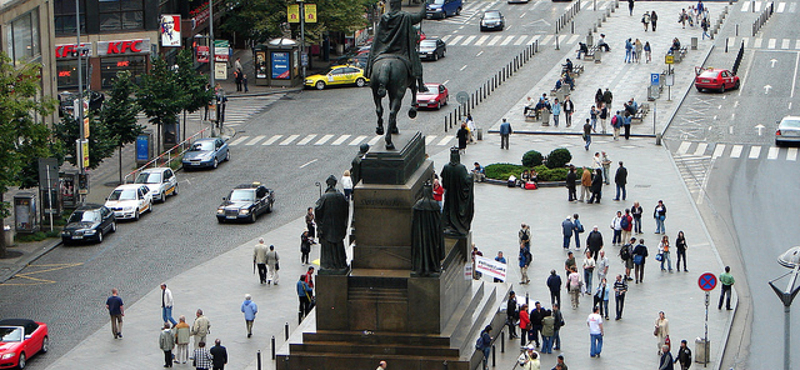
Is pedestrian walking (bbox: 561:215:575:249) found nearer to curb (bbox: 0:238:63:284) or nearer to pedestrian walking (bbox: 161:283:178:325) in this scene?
pedestrian walking (bbox: 161:283:178:325)

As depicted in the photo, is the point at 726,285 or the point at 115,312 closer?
the point at 115,312

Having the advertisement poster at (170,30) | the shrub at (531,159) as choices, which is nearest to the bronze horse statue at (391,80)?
the shrub at (531,159)

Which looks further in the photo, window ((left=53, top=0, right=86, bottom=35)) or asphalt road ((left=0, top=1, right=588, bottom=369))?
window ((left=53, top=0, right=86, bottom=35))

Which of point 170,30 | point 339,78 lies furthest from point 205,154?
point 339,78

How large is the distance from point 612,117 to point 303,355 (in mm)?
38859

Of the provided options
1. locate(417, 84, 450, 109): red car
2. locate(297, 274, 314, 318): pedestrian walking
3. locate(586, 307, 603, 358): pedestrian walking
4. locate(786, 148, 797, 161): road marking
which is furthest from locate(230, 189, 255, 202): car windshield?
locate(786, 148, 797, 161): road marking

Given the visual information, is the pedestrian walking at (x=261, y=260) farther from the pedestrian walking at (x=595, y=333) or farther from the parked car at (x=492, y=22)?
the parked car at (x=492, y=22)

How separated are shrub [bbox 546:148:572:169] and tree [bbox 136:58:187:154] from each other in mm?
18608

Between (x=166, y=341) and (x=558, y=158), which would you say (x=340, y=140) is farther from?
(x=166, y=341)

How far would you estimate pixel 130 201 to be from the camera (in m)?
56.1

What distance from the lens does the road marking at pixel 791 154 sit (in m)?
63.7

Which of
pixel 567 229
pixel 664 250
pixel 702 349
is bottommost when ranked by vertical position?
pixel 702 349

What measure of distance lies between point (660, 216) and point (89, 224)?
2140 centimetres

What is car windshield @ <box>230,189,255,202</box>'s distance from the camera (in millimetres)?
55306
